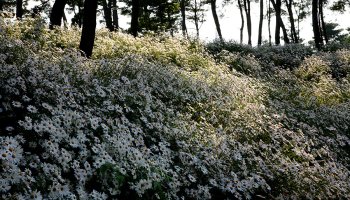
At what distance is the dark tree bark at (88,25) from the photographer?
9797mm

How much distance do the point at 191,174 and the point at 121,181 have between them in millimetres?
1308

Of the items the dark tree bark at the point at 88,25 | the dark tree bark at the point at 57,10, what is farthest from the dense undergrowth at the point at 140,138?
the dark tree bark at the point at 57,10

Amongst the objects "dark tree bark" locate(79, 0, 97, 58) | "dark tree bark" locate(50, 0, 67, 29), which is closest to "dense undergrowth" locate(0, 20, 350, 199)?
"dark tree bark" locate(79, 0, 97, 58)

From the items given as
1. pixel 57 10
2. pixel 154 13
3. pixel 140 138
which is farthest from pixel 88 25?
pixel 154 13

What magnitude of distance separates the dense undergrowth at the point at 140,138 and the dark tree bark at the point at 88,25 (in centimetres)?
110

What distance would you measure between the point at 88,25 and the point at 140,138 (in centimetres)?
549

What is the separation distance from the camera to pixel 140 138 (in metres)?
5.31

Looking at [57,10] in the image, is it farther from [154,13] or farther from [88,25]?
[154,13]

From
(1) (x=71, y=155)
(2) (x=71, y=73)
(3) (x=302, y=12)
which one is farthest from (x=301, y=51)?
(3) (x=302, y=12)

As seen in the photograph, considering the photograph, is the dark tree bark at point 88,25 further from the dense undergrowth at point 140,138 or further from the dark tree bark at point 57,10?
the dark tree bark at point 57,10

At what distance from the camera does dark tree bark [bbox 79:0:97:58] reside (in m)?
9.80

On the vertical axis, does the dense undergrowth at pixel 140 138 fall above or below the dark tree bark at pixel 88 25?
below

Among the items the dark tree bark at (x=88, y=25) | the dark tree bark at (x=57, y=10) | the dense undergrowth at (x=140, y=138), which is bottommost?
the dense undergrowth at (x=140, y=138)

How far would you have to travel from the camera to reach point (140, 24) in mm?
29766
